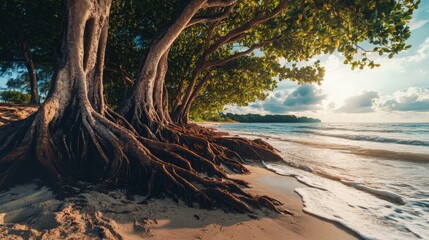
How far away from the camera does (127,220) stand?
2883mm

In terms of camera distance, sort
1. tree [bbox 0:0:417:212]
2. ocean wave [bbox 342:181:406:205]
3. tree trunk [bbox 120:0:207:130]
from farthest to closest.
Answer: tree trunk [bbox 120:0:207:130] → ocean wave [bbox 342:181:406:205] → tree [bbox 0:0:417:212]

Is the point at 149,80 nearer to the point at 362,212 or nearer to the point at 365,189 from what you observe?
the point at 362,212

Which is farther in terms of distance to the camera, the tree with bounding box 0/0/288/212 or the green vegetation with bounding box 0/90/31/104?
the green vegetation with bounding box 0/90/31/104

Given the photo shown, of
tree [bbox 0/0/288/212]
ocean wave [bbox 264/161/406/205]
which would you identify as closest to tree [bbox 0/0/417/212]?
tree [bbox 0/0/288/212]

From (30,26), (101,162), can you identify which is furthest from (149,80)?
(30,26)

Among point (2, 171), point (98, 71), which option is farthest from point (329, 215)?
point (98, 71)

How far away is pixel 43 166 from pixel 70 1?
396 centimetres

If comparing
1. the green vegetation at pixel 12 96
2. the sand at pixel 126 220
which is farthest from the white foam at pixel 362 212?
the green vegetation at pixel 12 96

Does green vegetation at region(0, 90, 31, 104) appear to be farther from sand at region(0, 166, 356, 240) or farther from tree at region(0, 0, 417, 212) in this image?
sand at region(0, 166, 356, 240)

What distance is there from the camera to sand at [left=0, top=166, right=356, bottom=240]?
8.06 feet

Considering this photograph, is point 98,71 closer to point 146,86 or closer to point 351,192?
point 146,86

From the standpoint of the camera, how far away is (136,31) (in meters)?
11.6

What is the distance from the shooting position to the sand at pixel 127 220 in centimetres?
246

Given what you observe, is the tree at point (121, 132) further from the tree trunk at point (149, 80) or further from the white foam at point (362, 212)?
the white foam at point (362, 212)
